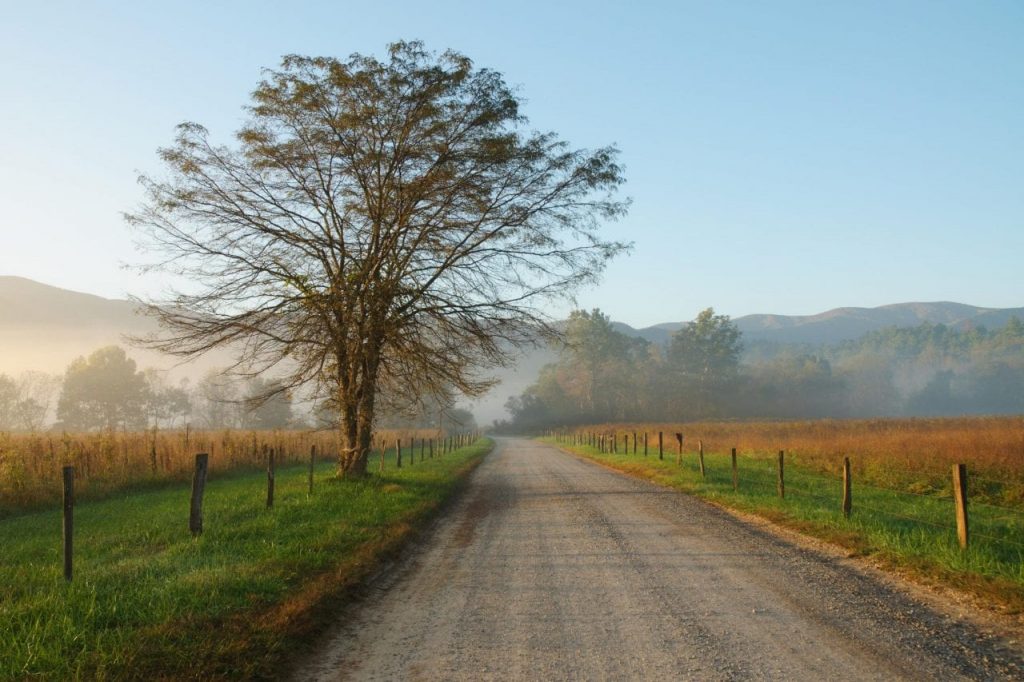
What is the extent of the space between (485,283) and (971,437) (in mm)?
17816

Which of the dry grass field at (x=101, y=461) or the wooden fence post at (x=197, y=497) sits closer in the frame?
the wooden fence post at (x=197, y=497)

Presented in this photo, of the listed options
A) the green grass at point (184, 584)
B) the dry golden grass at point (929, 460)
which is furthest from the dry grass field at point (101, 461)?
the dry golden grass at point (929, 460)

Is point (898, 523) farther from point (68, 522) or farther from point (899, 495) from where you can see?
point (68, 522)

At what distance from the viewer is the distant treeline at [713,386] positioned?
10869 centimetres

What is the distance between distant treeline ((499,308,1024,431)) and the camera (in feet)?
357

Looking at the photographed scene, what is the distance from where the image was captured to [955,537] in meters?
9.38

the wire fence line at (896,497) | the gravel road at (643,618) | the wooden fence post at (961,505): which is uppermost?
the wooden fence post at (961,505)

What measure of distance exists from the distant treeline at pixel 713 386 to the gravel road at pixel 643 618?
282ft

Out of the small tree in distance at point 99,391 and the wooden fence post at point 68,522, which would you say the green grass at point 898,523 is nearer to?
the wooden fence post at point 68,522

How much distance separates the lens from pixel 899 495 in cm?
1614

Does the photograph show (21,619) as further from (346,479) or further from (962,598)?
(346,479)

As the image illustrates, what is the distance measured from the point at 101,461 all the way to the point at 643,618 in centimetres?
1962

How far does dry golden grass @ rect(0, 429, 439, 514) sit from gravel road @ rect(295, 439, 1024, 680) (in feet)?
39.2

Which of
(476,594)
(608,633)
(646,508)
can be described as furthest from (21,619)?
(646,508)
